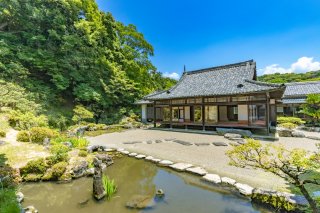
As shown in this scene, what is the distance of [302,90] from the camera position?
21.2 m

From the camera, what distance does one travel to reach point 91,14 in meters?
22.4

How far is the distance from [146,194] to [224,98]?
1101 cm

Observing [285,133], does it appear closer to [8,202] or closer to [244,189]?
[244,189]

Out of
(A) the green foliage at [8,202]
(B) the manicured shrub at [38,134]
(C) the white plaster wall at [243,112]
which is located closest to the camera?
(A) the green foliage at [8,202]

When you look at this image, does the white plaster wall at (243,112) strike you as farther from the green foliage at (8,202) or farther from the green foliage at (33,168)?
the green foliage at (8,202)

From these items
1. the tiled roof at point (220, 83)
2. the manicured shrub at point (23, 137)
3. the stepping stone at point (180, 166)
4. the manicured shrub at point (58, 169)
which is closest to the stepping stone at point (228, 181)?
the stepping stone at point (180, 166)

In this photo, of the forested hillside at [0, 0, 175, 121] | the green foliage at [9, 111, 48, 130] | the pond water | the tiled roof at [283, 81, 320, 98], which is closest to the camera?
the pond water

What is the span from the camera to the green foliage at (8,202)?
3643 mm

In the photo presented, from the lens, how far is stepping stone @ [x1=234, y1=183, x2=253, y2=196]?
15.5 ft

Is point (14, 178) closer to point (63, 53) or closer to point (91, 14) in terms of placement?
point (63, 53)

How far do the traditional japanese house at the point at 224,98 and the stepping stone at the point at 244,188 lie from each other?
27.3 feet

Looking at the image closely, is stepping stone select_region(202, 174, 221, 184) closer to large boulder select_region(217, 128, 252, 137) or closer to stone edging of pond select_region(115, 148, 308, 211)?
stone edging of pond select_region(115, 148, 308, 211)

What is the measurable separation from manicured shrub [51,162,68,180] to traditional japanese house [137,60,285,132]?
1107 cm

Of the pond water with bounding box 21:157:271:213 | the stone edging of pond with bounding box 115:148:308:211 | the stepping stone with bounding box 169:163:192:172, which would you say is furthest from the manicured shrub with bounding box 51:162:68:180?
the stepping stone with bounding box 169:163:192:172
